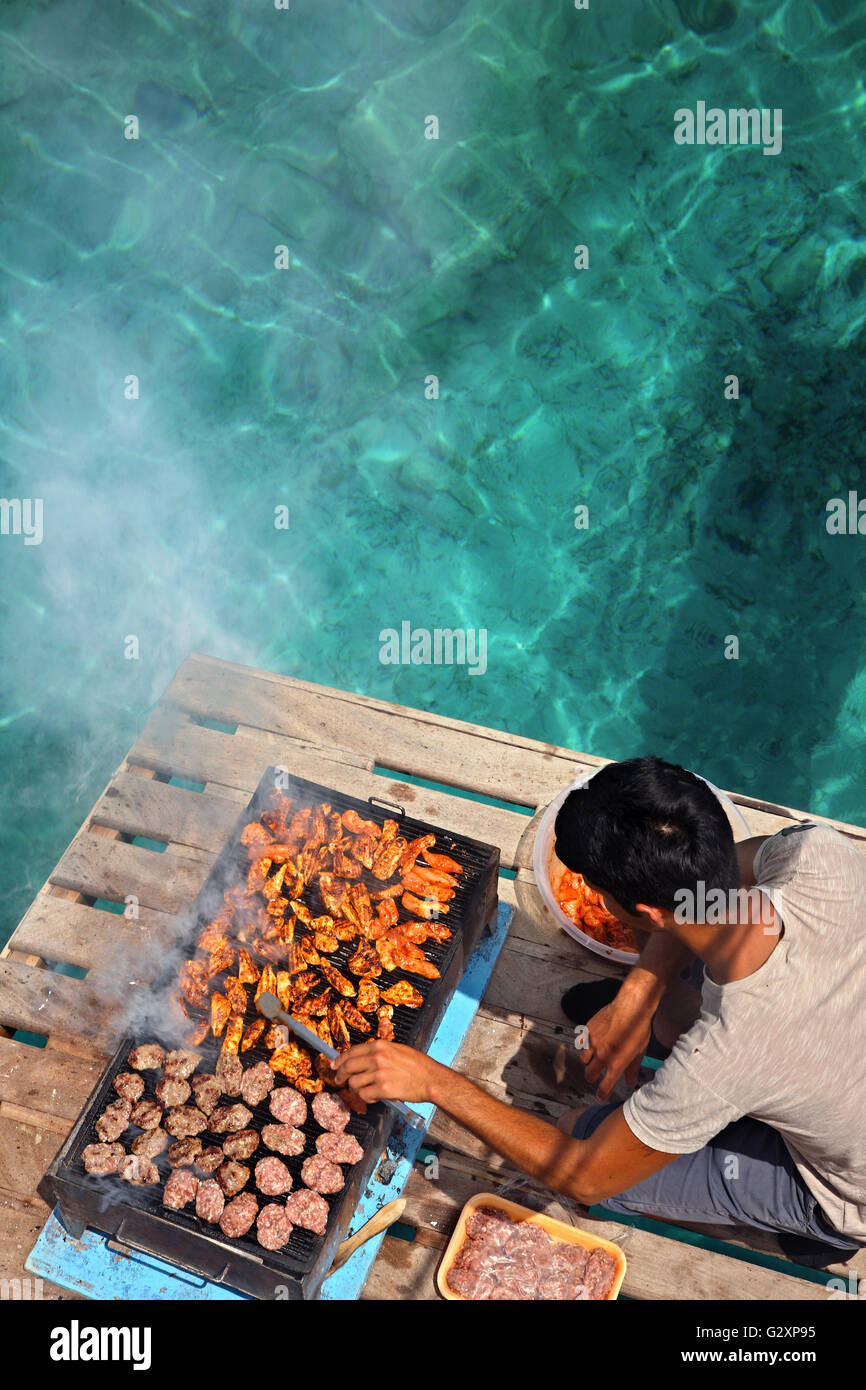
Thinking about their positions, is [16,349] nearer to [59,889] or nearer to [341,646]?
[341,646]

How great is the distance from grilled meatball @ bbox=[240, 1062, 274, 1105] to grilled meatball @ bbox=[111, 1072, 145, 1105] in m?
0.34

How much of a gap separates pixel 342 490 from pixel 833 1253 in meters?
5.44

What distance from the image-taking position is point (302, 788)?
4055mm

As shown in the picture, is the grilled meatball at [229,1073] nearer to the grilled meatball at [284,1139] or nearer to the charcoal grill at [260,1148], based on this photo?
the charcoal grill at [260,1148]

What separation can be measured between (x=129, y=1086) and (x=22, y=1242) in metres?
0.85

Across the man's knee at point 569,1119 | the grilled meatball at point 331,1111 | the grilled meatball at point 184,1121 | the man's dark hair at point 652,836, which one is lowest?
the grilled meatball at point 184,1121

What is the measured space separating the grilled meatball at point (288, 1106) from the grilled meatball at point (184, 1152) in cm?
27

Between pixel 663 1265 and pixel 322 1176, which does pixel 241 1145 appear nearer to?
pixel 322 1176

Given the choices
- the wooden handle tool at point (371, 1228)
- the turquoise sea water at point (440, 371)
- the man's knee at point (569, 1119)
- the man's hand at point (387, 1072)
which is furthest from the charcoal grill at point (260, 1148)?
the turquoise sea water at point (440, 371)

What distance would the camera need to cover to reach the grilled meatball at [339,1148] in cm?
325

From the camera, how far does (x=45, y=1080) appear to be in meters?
3.98

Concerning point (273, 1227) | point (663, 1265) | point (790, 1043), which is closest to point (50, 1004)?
point (273, 1227)

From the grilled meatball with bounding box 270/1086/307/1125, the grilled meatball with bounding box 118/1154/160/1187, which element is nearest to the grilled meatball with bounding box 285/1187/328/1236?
the grilled meatball with bounding box 270/1086/307/1125

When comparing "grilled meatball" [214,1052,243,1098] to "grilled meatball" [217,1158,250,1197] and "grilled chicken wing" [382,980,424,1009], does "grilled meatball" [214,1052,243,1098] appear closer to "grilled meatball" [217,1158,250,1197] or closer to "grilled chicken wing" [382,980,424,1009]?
"grilled meatball" [217,1158,250,1197]
